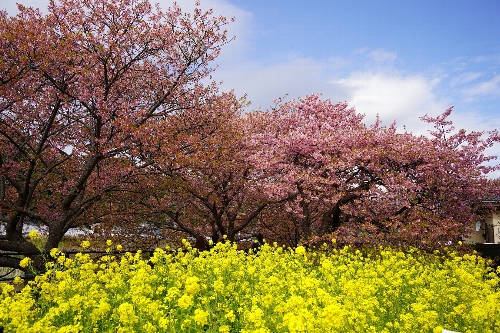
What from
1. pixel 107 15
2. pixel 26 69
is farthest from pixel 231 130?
pixel 26 69

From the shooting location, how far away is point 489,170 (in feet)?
58.5

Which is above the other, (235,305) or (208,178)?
(208,178)

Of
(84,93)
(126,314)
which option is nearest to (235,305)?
(126,314)

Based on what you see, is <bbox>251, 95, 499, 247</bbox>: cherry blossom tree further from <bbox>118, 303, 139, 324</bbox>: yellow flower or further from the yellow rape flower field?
<bbox>118, 303, 139, 324</bbox>: yellow flower

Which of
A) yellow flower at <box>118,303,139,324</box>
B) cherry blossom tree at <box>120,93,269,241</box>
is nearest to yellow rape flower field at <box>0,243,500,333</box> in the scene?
yellow flower at <box>118,303,139,324</box>

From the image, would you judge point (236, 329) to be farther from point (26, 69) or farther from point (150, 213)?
point (150, 213)

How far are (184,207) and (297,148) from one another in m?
5.39

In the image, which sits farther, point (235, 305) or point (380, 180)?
point (380, 180)

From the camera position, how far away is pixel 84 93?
13305 millimetres

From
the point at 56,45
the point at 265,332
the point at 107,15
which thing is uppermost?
the point at 107,15

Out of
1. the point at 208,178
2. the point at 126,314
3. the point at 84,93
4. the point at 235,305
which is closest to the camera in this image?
the point at 126,314

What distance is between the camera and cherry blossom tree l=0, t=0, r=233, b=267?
12938mm

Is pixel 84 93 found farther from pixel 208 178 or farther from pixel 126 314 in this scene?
pixel 126 314

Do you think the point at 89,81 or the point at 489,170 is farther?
the point at 489,170
